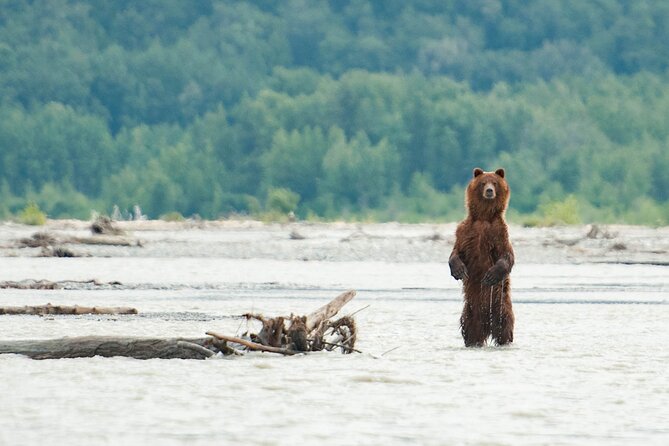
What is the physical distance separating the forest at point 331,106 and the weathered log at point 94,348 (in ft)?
161

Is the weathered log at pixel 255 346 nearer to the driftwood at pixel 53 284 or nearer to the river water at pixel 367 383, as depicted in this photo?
the river water at pixel 367 383

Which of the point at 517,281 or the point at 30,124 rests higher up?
the point at 30,124

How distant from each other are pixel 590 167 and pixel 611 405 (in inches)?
2489

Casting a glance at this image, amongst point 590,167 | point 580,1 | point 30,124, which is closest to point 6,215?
point 30,124

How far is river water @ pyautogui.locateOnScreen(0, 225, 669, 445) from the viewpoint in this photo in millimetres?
8672

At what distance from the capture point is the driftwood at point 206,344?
11.6 meters

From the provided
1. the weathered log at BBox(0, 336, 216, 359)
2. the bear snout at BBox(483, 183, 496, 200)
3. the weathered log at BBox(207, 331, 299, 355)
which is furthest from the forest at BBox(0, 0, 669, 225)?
the weathered log at BBox(0, 336, 216, 359)

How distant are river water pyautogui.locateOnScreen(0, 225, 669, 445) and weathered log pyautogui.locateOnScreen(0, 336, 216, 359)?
0.32 ft

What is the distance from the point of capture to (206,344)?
469 inches

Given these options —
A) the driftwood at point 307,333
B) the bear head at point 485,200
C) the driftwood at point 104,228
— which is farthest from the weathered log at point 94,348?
the driftwood at point 104,228

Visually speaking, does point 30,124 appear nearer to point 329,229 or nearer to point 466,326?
point 329,229

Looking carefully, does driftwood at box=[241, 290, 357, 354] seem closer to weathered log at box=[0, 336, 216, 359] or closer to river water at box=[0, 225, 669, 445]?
river water at box=[0, 225, 669, 445]

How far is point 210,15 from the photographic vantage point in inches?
3556

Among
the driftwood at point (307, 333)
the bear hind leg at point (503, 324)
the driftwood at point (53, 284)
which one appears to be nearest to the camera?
the driftwood at point (307, 333)
